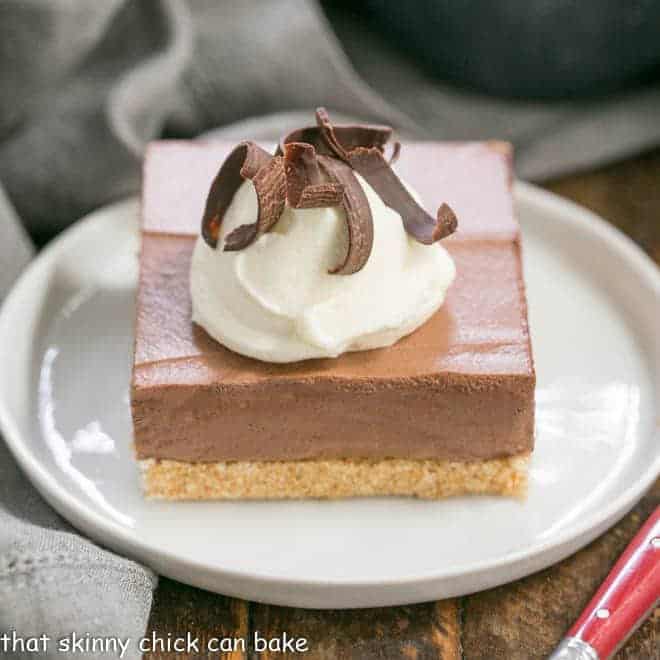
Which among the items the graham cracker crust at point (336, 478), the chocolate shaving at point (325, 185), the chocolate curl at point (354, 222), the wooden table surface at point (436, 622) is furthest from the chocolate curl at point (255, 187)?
the wooden table surface at point (436, 622)

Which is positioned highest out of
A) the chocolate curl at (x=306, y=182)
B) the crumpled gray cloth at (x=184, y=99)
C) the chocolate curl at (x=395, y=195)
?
the chocolate curl at (x=306, y=182)

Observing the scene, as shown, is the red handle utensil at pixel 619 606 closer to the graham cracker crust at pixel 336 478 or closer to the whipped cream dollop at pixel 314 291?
the graham cracker crust at pixel 336 478

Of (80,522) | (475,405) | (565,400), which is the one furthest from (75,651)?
(565,400)

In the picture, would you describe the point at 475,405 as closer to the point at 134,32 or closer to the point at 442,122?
the point at 442,122

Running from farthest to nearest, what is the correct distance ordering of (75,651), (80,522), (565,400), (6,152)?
A: 1. (6,152)
2. (565,400)
3. (80,522)
4. (75,651)

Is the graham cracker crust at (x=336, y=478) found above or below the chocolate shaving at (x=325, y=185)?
below

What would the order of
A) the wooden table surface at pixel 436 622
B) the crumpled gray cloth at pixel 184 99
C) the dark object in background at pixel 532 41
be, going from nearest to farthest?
the wooden table surface at pixel 436 622 < the crumpled gray cloth at pixel 184 99 < the dark object in background at pixel 532 41

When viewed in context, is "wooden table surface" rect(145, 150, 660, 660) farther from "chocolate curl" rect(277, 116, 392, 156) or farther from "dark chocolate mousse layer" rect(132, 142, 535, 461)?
"chocolate curl" rect(277, 116, 392, 156)

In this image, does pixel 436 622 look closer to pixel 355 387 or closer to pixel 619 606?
pixel 619 606
